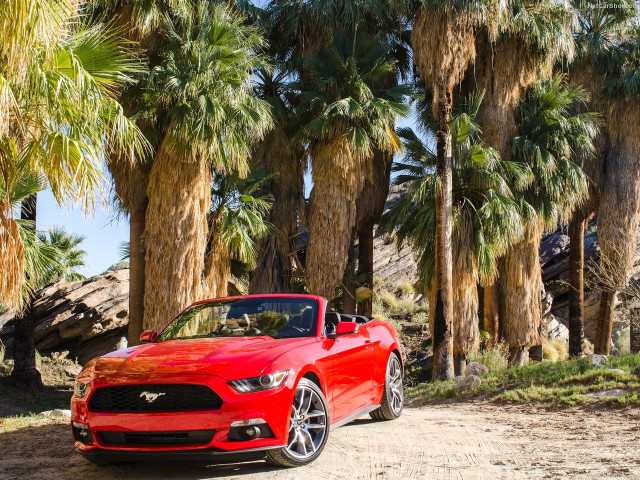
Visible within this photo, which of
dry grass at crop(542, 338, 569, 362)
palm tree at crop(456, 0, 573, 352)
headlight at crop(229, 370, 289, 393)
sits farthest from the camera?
dry grass at crop(542, 338, 569, 362)

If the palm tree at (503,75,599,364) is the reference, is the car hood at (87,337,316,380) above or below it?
below

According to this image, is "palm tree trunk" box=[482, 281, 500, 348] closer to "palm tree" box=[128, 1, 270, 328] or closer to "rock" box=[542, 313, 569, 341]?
"rock" box=[542, 313, 569, 341]

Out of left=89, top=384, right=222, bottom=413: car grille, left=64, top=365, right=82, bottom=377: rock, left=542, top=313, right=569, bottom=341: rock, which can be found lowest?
left=64, top=365, right=82, bottom=377: rock

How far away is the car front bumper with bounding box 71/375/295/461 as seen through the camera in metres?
5.02

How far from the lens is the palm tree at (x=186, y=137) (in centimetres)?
1530

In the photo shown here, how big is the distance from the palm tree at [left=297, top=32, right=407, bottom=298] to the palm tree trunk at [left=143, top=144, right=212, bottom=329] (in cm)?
465

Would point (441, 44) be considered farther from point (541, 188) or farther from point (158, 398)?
point (158, 398)

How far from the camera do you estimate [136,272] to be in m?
16.5

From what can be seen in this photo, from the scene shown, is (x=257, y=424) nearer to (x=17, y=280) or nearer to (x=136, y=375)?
(x=136, y=375)

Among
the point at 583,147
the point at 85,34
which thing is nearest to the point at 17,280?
the point at 85,34

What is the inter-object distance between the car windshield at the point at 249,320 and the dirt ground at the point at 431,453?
3.83 feet

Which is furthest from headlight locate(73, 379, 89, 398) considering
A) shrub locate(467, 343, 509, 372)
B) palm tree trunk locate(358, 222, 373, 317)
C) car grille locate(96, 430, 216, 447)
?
palm tree trunk locate(358, 222, 373, 317)

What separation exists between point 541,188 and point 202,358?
17.4 meters

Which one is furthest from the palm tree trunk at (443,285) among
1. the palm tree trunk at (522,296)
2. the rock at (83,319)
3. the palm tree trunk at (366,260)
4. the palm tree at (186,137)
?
the rock at (83,319)
